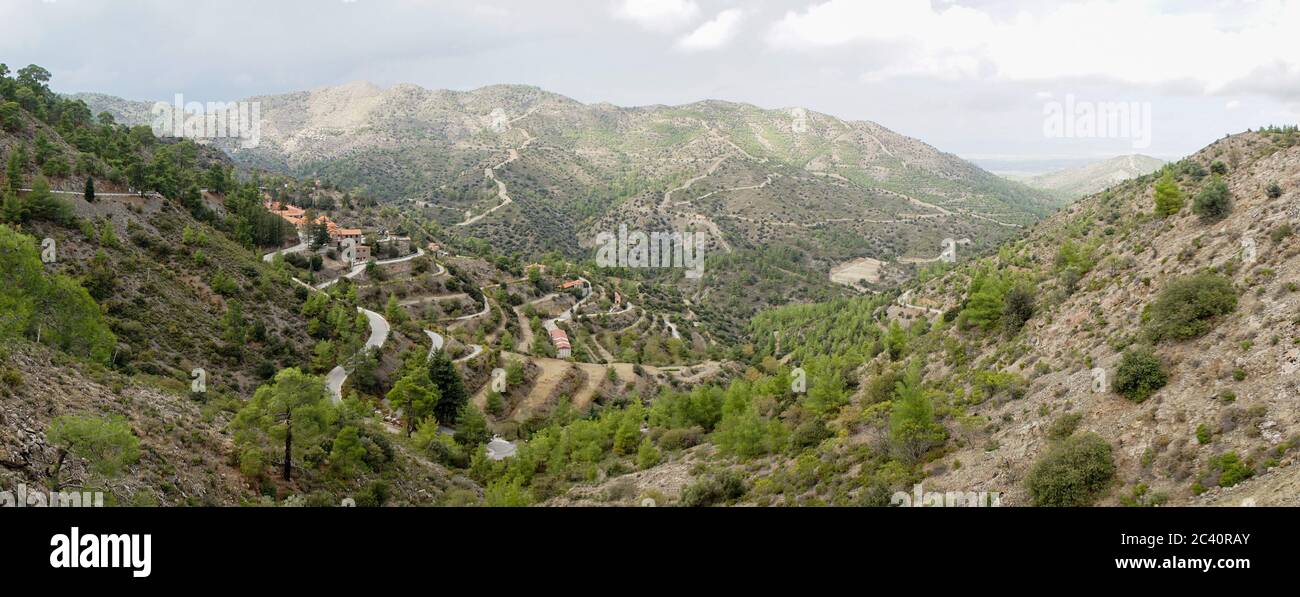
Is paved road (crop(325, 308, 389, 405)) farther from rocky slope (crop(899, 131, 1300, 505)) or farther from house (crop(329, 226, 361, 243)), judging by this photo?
rocky slope (crop(899, 131, 1300, 505))

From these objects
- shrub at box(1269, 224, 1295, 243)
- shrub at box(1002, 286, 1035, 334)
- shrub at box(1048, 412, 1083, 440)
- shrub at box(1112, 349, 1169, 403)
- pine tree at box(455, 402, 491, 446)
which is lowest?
pine tree at box(455, 402, 491, 446)

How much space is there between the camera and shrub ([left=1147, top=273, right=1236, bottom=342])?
1778 centimetres

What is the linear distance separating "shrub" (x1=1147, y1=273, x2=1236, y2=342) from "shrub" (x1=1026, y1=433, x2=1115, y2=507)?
5487mm

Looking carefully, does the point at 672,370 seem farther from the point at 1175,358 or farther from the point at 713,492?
the point at 1175,358

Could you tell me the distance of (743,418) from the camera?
1094 inches

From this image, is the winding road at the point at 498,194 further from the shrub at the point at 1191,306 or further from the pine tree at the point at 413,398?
the shrub at the point at 1191,306

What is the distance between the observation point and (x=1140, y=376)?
55.3 feet

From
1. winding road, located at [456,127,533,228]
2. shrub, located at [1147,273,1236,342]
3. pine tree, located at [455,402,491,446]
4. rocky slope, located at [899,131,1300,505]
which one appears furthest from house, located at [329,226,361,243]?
shrub, located at [1147,273,1236,342]

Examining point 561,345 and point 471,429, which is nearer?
point 471,429

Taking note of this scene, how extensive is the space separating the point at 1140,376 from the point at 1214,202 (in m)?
12.9

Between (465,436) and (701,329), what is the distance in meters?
58.3

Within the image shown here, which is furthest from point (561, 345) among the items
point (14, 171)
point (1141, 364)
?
point (1141, 364)
